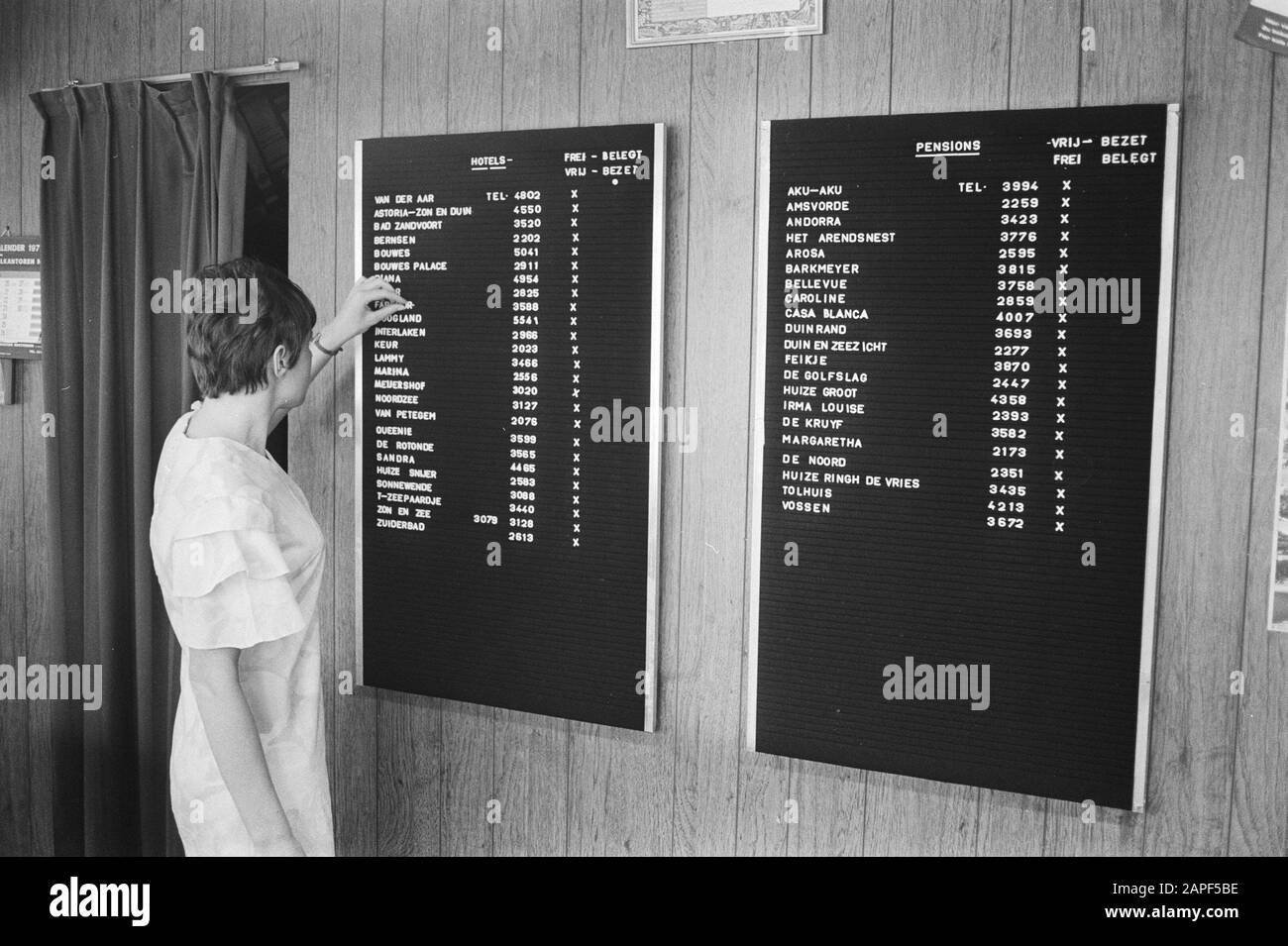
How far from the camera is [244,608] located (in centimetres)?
168

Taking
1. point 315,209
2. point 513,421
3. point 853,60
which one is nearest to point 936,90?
point 853,60

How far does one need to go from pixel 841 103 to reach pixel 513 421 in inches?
35.5

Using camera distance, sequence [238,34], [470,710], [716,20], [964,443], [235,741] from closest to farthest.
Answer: [235,741]
[964,443]
[716,20]
[470,710]
[238,34]

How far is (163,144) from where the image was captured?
2.51m

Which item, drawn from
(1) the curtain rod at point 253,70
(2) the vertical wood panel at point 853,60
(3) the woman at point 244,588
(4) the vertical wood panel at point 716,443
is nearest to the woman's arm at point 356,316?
(3) the woman at point 244,588

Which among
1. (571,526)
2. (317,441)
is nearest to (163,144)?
(317,441)

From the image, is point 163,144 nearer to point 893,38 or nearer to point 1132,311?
point 893,38

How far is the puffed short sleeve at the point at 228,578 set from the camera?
166 centimetres

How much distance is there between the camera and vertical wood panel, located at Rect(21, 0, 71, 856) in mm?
2664

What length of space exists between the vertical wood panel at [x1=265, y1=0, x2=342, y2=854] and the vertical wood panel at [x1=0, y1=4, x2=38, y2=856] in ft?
2.86

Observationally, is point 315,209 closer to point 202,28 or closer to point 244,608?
point 202,28

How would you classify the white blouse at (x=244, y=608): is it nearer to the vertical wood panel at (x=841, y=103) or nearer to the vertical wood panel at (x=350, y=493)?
the vertical wood panel at (x=350, y=493)

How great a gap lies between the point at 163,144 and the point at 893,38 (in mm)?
1730

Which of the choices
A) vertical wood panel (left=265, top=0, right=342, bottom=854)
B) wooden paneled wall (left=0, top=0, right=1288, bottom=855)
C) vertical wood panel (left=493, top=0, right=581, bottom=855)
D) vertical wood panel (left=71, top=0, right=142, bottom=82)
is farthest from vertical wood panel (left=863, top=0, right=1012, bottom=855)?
vertical wood panel (left=71, top=0, right=142, bottom=82)
